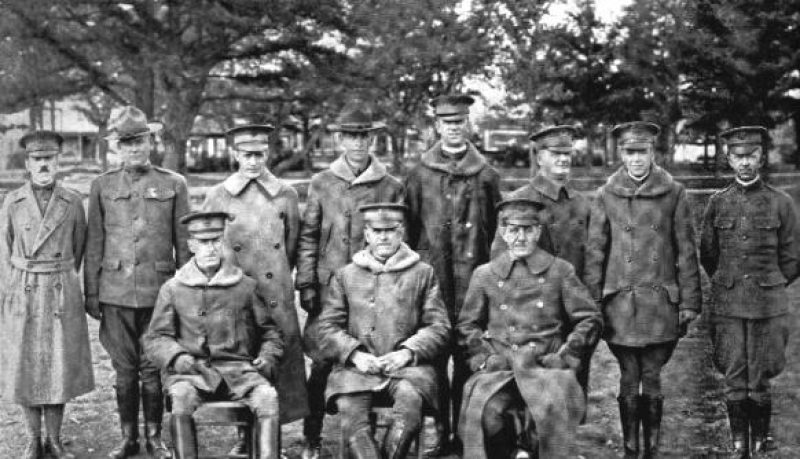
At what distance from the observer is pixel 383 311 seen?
5609mm

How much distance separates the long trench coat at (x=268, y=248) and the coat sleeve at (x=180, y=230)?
27 cm

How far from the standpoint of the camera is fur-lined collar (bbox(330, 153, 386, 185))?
6234mm

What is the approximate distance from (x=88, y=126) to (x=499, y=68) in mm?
53663

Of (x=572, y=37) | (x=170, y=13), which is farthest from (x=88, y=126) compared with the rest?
(x=170, y=13)

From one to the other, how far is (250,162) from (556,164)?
1975mm

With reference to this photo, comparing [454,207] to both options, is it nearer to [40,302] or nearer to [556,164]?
[556,164]

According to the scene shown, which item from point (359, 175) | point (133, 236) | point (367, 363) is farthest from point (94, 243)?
point (367, 363)

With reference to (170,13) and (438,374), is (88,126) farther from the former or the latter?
(438,374)

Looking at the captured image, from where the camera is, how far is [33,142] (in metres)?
6.12

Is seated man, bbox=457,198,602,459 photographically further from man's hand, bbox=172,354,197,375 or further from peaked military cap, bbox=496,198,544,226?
man's hand, bbox=172,354,197,375

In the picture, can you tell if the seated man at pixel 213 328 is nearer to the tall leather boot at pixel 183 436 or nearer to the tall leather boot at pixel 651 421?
the tall leather boot at pixel 183 436

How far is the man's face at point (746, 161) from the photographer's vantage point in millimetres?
6051

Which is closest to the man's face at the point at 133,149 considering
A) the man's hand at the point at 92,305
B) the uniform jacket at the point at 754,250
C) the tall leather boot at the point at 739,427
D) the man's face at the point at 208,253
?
the man's hand at the point at 92,305

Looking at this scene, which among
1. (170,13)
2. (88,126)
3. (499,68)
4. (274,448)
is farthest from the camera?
(88,126)
